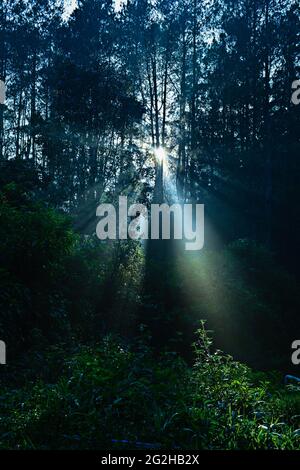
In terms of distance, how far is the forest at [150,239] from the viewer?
4.14m

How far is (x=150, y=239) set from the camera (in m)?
19.2

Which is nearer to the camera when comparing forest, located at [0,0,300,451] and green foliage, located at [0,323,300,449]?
green foliage, located at [0,323,300,449]

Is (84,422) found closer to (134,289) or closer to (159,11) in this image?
(134,289)

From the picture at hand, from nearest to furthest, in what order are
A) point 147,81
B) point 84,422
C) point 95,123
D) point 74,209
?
point 84,422 → point 74,209 → point 95,123 → point 147,81

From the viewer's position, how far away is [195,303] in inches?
507

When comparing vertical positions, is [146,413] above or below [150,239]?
below

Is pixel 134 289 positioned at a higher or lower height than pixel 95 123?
lower

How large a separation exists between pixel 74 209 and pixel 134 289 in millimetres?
8155

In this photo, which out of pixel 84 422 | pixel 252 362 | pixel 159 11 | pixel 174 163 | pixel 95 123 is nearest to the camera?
pixel 84 422

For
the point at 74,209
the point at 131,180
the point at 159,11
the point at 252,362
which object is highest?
the point at 159,11

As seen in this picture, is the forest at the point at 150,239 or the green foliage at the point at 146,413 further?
the forest at the point at 150,239

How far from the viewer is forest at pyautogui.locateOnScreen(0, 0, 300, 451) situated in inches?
163

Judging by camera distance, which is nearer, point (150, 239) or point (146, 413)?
point (146, 413)
